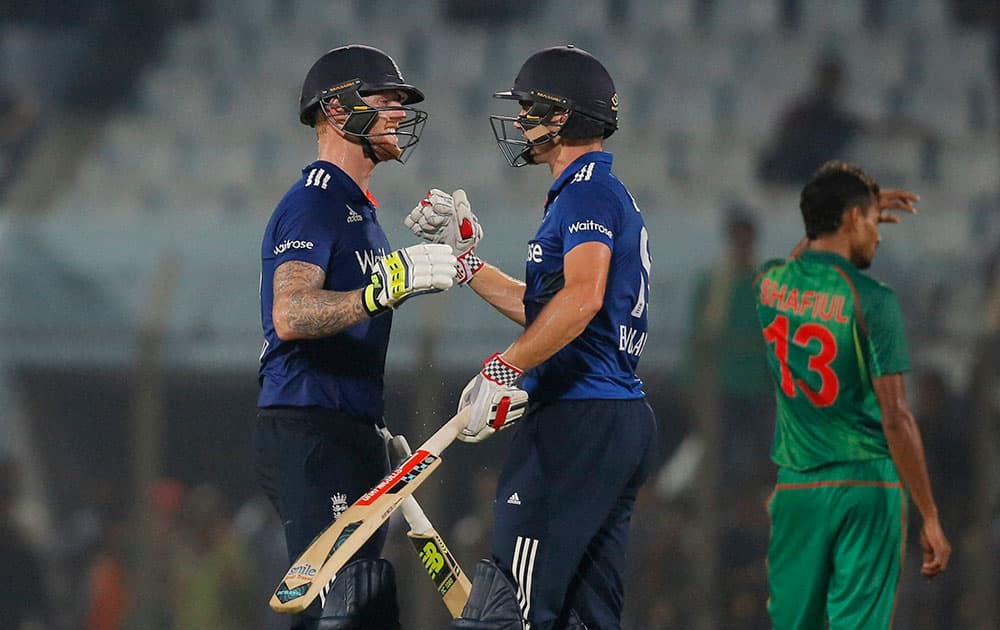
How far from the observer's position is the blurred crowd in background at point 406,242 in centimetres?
626

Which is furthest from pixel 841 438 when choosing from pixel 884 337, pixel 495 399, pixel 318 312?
pixel 318 312

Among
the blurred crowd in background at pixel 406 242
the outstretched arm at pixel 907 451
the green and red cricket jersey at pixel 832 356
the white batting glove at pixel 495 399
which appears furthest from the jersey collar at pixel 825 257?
the blurred crowd in background at pixel 406 242

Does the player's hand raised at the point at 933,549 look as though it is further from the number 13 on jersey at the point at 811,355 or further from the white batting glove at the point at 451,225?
the white batting glove at the point at 451,225

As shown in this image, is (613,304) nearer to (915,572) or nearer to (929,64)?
(915,572)

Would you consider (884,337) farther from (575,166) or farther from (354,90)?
(354,90)

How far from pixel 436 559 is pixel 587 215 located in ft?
3.39

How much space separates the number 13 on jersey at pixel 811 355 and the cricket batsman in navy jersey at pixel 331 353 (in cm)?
110

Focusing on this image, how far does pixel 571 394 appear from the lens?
313 centimetres

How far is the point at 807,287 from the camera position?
12.2 feet

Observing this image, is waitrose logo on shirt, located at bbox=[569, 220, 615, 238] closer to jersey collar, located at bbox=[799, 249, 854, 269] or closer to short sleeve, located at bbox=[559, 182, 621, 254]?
short sleeve, located at bbox=[559, 182, 621, 254]

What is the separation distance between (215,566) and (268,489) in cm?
343

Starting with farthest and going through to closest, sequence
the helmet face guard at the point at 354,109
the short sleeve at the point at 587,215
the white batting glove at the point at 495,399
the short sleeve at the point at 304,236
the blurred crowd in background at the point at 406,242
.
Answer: the blurred crowd in background at the point at 406,242 < the helmet face guard at the point at 354,109 < the short sleeve at the point at 304,236 < the short sleeve at the point at 587,215 < the white batting glove at the point at 495,399

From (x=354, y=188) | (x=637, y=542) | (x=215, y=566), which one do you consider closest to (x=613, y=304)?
(x=354, y=188)

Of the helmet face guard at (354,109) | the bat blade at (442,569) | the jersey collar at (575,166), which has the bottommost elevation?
the bat blade at (442,569)
